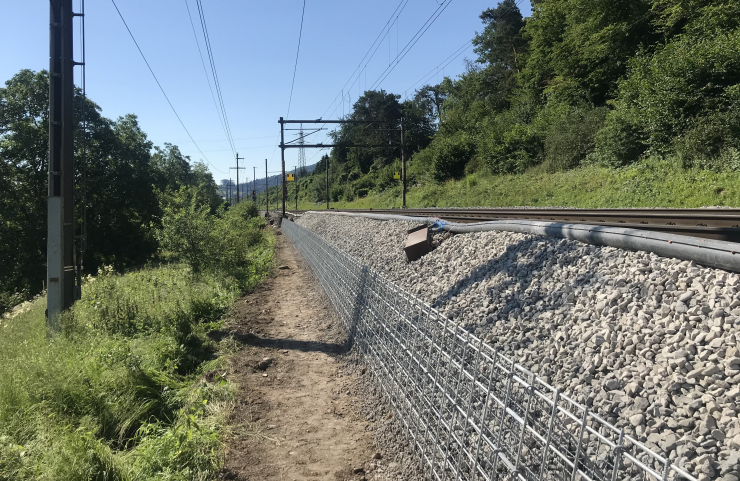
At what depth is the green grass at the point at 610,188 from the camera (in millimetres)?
14977

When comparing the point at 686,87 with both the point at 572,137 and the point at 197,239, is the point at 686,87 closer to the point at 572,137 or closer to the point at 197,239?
the point at 572,137

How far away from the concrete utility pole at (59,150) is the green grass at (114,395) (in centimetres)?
63

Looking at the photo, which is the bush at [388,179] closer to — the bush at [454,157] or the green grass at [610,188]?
the bush at [454,157]

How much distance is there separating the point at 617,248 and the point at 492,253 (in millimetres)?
1868

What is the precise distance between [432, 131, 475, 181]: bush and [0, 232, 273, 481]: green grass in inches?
1412

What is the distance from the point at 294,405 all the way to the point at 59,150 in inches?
265

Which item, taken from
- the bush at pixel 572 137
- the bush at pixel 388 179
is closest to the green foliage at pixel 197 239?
the bush at pixel 572 137

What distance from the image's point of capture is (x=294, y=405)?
534 cm

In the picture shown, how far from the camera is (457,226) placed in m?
8.72

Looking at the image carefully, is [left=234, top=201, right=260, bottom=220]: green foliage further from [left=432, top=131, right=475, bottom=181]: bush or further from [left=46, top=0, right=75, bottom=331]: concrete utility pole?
[left=46, top=0, right=75, bottom=331]: concrete utility pole

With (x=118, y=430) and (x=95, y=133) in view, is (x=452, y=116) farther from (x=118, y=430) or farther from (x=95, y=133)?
(x=118, y=430)

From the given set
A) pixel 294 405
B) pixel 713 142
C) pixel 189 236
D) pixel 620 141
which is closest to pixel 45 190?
pixel 189 236

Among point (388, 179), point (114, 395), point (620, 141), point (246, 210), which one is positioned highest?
point (388, 179)

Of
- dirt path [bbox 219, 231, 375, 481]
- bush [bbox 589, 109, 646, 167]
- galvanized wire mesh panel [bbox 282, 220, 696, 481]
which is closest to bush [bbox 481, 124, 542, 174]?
bush [bbox 589, 109, 646, 167]
